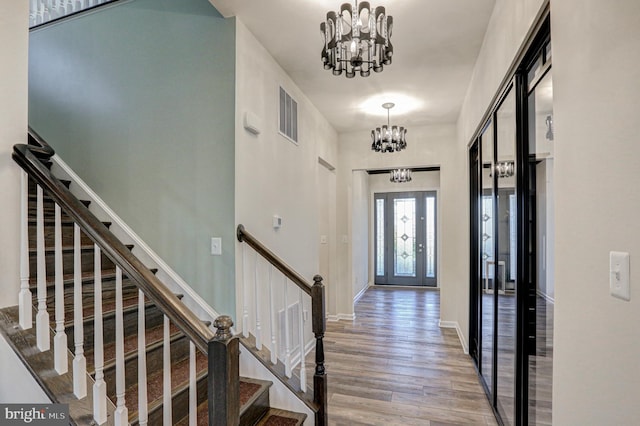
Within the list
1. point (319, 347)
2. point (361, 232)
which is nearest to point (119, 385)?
point (319, 347)

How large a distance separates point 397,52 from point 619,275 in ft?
8.66

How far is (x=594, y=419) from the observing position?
1.03 m

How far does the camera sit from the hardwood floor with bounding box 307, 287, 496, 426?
2678 mm

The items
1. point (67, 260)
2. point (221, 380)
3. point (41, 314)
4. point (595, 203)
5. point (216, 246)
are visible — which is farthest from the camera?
point (216, 246)

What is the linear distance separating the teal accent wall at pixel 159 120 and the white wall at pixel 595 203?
1967mm

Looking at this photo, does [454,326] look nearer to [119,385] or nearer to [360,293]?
[360,293]

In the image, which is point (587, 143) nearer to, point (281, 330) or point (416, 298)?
point (281, 330)

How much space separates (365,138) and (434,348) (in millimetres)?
3052

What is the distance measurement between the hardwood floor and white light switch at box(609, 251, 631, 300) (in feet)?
6.93

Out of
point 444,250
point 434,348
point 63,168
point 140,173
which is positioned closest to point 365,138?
point 444,250

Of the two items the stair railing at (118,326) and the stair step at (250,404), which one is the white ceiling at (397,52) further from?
the stair step at (250,404)

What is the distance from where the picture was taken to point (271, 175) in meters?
3.11

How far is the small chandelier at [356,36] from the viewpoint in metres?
1.97

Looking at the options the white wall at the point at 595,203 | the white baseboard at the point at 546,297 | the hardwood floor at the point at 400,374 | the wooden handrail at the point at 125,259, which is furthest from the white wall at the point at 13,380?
the white baseboard at the point at 546,297
